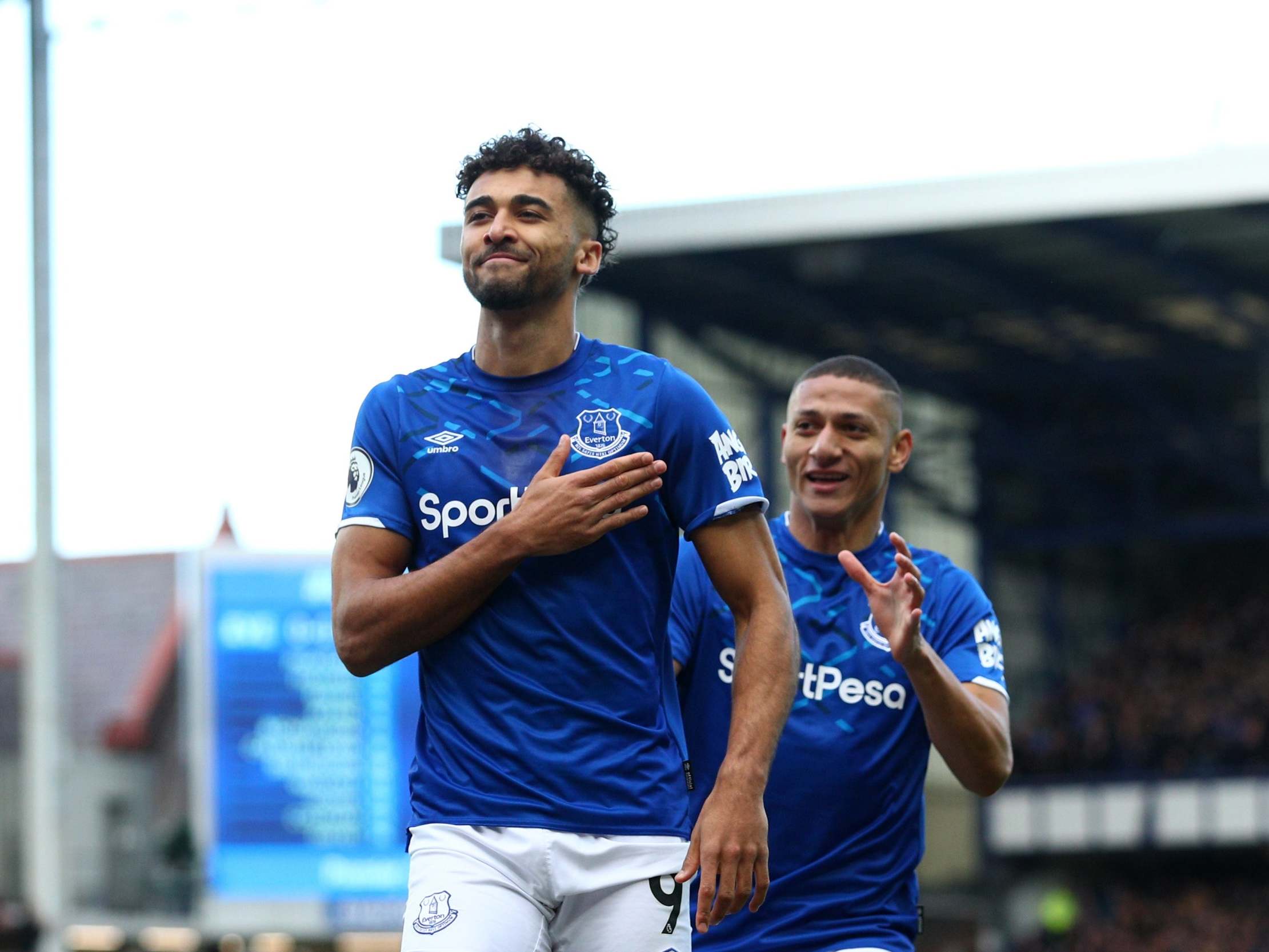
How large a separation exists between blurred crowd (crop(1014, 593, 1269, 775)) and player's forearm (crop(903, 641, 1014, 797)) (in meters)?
28.5

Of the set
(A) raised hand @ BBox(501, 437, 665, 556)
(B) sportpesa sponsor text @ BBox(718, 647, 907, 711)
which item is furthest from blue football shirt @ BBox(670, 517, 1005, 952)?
(A) raised hand @ BBox(501, 437, 665, 556)

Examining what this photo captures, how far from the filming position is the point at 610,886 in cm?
366

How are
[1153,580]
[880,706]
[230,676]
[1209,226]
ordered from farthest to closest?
[1153,580] < [1209,226] < [230,676] < [880,706]

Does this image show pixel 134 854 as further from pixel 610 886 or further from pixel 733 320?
pixel 610 886

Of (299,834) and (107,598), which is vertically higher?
(107,598)

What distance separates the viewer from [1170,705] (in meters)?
34.6

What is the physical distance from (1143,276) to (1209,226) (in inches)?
124

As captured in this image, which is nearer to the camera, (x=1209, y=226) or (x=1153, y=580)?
(x=1209, y=226)

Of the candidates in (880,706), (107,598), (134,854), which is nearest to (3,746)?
(107,598)

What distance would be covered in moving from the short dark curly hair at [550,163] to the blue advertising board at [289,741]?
1541 centimetres

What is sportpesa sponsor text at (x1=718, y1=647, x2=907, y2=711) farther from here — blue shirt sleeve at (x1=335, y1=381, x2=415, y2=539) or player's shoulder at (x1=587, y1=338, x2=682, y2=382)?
blue shirt sleeve at (x1=335, y1=381, x2=415, y2=539)

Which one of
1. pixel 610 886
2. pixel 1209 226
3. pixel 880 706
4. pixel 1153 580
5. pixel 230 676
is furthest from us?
pixel 1153 580

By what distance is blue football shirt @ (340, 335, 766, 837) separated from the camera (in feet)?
12.1

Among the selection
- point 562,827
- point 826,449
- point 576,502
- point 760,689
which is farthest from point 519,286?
point 826,449
